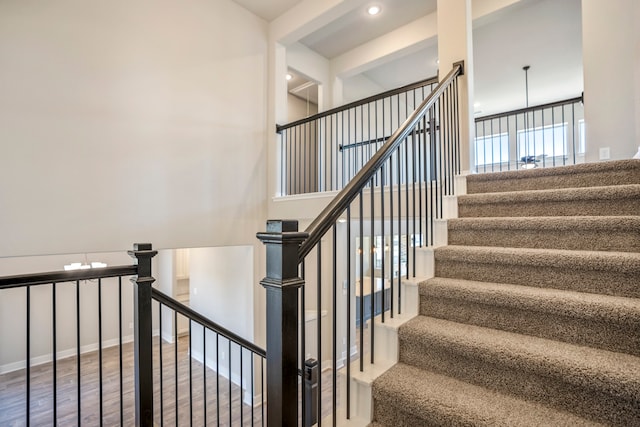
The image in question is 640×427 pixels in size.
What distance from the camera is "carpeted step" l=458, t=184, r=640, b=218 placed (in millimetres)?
1818

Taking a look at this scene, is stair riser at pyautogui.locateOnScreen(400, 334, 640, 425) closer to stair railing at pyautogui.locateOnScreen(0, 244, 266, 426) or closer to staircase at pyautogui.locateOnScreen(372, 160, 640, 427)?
staircase at pyautogui.locateOnScreen(372, 160, 640, 427)

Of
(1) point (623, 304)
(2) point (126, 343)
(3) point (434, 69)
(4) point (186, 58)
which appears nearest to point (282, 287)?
(1) point (623, 304)

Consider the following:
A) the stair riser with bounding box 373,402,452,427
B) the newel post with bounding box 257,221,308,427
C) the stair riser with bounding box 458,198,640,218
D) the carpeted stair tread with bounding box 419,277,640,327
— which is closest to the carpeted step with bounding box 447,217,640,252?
the stair riser with bounding box 458,198,640,218

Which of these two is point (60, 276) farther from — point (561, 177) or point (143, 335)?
point (561, 177)

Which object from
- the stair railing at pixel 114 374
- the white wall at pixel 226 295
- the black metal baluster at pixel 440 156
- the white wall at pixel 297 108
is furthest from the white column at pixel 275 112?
the black metal baluster at pixel 440 156

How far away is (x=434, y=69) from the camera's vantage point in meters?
6.29

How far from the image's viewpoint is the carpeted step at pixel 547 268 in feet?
4.80

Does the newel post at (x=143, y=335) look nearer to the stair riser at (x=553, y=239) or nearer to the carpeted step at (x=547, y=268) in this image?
the carpeted step at (x=547, y=268)

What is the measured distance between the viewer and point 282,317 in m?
1.05

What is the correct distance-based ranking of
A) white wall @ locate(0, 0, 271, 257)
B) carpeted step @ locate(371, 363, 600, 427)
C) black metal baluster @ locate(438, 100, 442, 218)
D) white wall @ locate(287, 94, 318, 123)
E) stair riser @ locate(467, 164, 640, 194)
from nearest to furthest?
carpeted step @ locate(371, 363, 600, 427) < stair riser @ locate(467, 164, 640, 194) < black metal baluster @ locate(438, 100, 442, 218) < white wall @ locate(0, 0, 271, 257) < white wall @ locate(287, 94, 318, 123)

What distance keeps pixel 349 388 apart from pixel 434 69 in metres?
6.38

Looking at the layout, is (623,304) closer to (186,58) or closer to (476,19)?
(476,19)

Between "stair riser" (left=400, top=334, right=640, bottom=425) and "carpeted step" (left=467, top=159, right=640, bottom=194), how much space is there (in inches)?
58.8

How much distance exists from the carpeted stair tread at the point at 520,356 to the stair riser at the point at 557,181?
1283 mm
